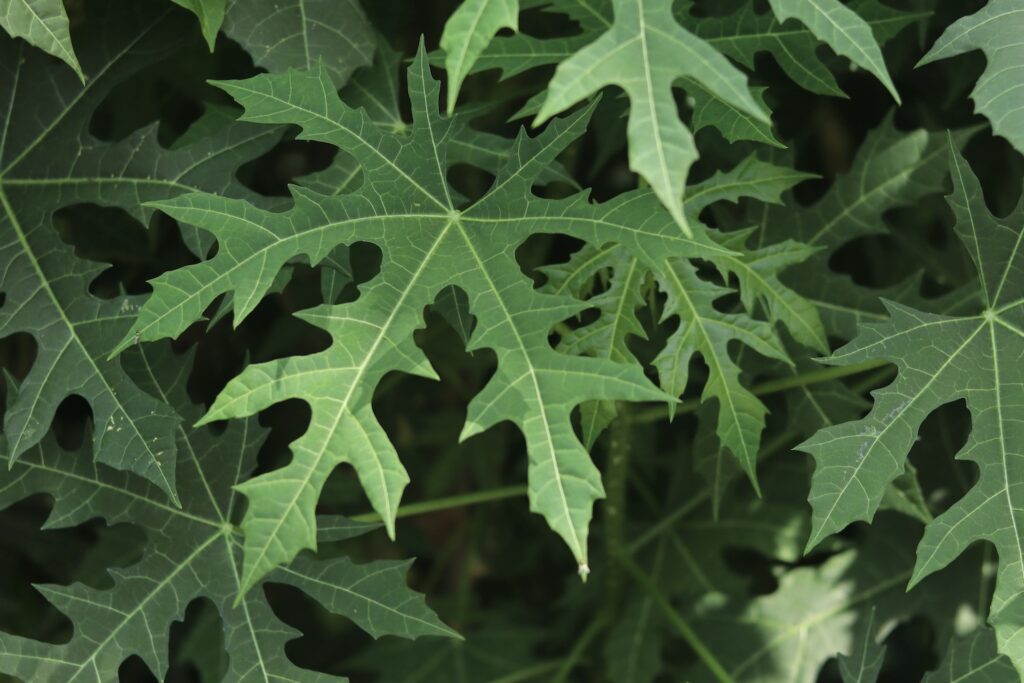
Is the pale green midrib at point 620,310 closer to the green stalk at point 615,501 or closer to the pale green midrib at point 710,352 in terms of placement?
the pale green midrib at point 710,352

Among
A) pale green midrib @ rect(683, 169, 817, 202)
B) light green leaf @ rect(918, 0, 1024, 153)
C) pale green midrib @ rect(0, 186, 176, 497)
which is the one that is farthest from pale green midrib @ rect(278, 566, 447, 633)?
light green leaf @ rect(918, 0, 1024, 153)

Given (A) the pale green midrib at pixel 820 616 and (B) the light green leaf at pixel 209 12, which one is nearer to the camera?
(B) the light green leaf at pixel 209 12

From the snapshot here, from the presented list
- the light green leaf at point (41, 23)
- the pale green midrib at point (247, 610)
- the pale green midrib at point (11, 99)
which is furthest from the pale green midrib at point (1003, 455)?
the pale green midrib at point (11, 99)

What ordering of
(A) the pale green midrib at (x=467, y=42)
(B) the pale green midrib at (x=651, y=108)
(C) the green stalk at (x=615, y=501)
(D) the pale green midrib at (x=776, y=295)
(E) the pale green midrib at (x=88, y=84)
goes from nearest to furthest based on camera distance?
1. (B) the pale green midrib at (x=651, y=108)
2. (A) the pale green midrib at (x=467, y=42)
3. (D) the pale green midrib at (x=776, y=295)
4. (E) the pale green midrib at (x=88, y=84)
5. (C) the green stalk at (x=615, y=501)

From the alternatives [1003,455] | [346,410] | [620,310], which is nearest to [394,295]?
[346,410]

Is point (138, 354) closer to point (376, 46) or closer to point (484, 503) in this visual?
point (376, 46)

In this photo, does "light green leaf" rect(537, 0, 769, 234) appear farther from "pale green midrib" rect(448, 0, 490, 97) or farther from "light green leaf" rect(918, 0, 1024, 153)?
"light green leaf" rect(918, 0, 1024, 153)

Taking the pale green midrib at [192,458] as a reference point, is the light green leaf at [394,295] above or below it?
Result: above
